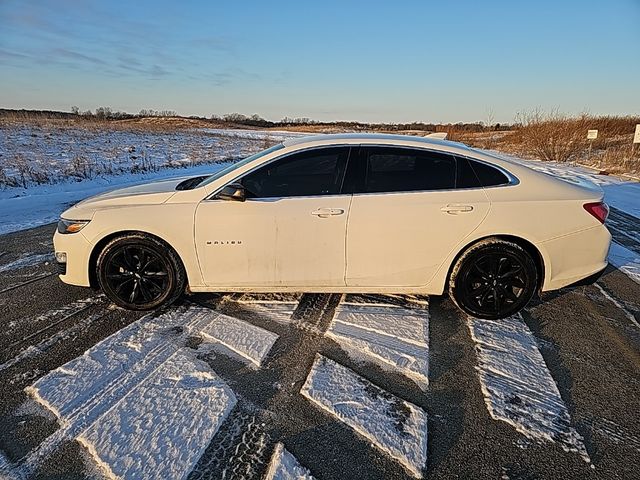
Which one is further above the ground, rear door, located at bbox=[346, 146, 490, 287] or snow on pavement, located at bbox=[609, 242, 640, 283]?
rear door, located at bbox=[346, 146, 490, 287]

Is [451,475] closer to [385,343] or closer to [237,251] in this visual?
[385,343]

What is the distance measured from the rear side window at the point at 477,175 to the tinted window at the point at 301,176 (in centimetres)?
104

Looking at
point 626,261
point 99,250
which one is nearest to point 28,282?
point 99,250

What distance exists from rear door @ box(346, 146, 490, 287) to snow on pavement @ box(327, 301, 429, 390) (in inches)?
11.1

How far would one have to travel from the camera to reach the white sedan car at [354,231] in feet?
11.8

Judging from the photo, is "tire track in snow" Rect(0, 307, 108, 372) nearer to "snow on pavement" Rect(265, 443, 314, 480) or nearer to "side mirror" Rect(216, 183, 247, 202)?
"side mirror" Rect(216, 183, 247, 202)

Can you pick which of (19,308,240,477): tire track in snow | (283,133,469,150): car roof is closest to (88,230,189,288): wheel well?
(19,308,240,477): tire track in snow

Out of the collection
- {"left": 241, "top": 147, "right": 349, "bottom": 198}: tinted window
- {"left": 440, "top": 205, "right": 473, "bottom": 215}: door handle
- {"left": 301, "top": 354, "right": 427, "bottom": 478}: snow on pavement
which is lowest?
{"left": 301, "top": 354, "right": 427, "bottom": 478}: snow on pavement

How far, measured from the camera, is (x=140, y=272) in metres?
3.77

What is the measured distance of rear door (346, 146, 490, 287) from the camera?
3.57m

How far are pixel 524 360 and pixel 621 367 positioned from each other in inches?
27.1

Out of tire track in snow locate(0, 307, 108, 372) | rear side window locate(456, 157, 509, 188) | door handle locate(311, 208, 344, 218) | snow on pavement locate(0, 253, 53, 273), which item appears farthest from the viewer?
snow on pavement locate(0, 253, 53, 273)

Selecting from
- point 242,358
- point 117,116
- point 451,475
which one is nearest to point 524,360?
point 451,475

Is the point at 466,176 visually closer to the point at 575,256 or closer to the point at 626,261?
the point at 575,256
